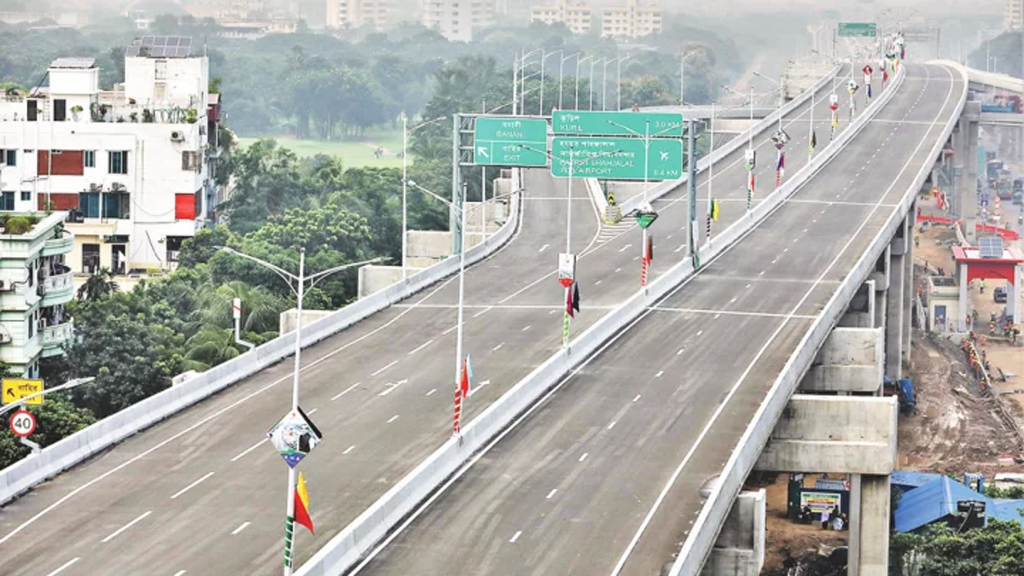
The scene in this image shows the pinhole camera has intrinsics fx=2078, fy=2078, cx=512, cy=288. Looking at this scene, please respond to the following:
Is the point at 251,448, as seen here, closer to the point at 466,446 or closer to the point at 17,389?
the point at 466,446

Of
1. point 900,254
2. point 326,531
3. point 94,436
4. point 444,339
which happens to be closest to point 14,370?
point 444,339

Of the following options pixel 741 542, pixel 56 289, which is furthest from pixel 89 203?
pixel 741 542

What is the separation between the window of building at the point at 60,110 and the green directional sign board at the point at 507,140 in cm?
3850

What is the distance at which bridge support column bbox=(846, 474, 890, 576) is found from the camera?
79.6 meters

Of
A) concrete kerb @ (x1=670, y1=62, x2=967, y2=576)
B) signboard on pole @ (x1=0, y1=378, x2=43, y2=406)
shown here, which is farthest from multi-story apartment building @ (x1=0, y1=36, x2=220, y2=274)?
signboard on pole @ (x1=0, y1=378, x2=43, y2=406)

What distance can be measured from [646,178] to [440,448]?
51.1 m

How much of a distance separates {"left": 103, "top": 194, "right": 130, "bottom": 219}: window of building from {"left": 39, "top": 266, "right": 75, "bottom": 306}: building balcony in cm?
3953

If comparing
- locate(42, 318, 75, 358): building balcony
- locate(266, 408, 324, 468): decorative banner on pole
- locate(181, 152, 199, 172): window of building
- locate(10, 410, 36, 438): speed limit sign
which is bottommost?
locate(42, 318, 75, 358): building balcony

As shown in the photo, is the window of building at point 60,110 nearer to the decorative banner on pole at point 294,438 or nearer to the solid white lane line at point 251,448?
the solid white lane line at point 251,448

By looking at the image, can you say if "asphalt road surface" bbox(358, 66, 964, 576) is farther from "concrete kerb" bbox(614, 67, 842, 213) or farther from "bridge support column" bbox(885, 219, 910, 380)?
"concrete kerb" bbox(614, 67, 842, 213)

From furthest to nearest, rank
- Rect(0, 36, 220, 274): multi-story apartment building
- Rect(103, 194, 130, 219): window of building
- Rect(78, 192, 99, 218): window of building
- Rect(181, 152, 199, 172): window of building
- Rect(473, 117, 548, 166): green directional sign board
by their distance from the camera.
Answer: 1. Rect(181, 152, 199, 172): window of building
2. Rect(78, 192, 99, 218): window of building
3. Rect(103, 194, 130, 219): window of building
4. Rect(0, 36, 220, 274): multi-story apartment building
5. Rect(473, 117, 548, 166): green directional sign board

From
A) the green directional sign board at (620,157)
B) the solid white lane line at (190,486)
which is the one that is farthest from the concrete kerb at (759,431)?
the solid white lane line at (190,486)

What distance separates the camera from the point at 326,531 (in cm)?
5875

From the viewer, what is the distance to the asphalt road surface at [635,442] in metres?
57.6
